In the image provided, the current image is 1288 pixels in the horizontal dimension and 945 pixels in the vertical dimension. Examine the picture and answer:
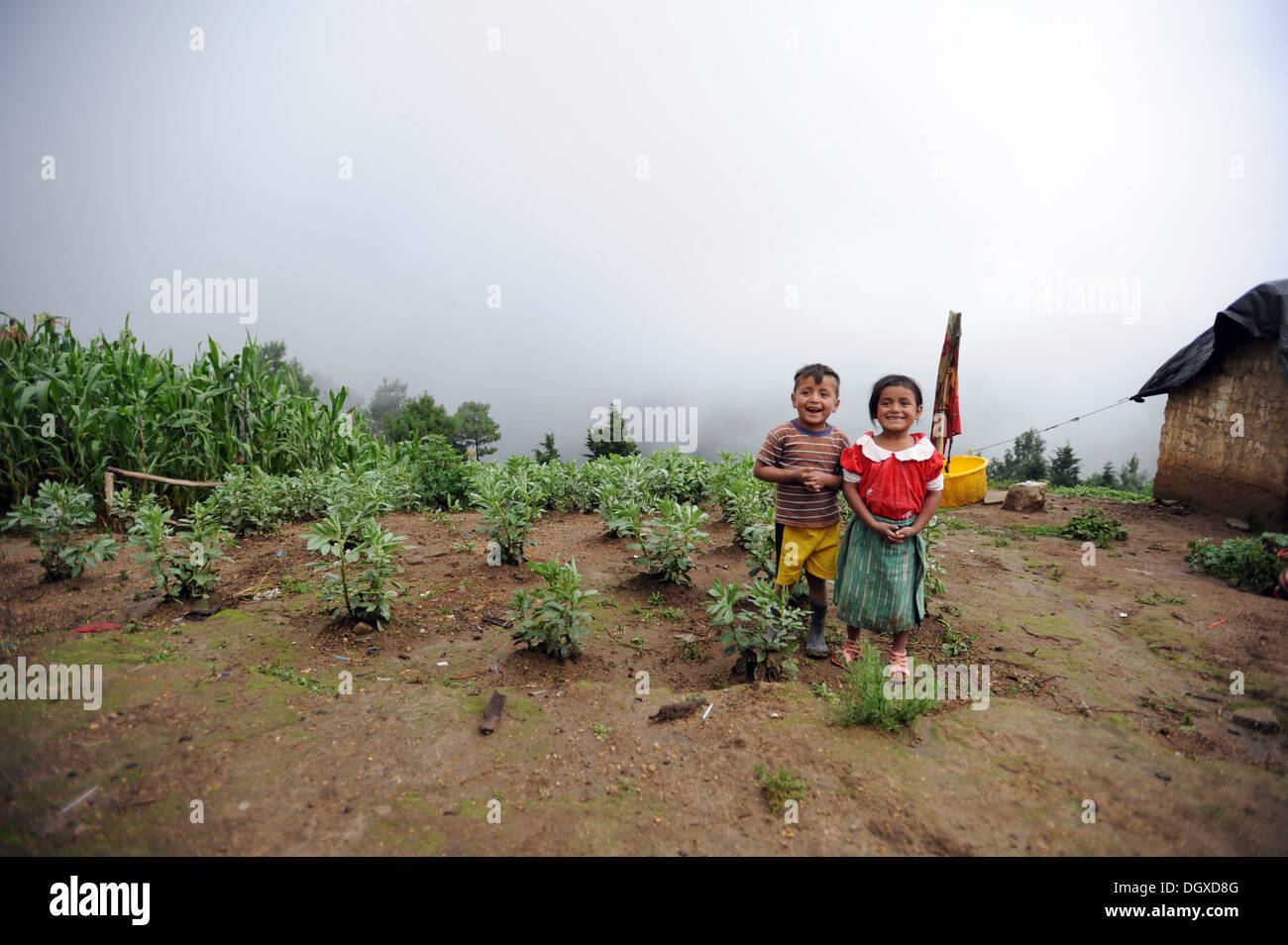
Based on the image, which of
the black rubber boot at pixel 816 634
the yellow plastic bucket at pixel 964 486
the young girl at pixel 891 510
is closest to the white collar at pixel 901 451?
the young girl at pixel 891 510

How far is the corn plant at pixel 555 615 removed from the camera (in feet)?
11.6

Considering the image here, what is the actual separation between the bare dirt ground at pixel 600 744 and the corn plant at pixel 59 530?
0.35 m

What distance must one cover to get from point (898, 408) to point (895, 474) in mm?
A: 382

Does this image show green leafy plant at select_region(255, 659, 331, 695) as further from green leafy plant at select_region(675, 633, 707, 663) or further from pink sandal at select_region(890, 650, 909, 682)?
pink sandal at select_region(890, 650, 909, 682)

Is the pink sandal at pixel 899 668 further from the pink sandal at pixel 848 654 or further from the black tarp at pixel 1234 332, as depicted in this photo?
the black tarp at pixel 1234 332

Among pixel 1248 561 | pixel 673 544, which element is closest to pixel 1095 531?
pixel 1248 561

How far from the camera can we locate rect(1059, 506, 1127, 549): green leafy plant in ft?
26.3

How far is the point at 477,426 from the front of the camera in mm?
52219

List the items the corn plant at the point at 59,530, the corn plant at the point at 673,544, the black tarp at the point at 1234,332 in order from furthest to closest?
the black tarp at the point at 1234,332 < the corn plant at the point at 59,530 < the corn plant at the point at 673,544

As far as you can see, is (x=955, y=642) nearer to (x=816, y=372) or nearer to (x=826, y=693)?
(x=826, y=693)

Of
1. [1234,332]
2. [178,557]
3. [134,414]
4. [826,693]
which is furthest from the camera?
[1234,332]

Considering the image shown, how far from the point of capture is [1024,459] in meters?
23.8

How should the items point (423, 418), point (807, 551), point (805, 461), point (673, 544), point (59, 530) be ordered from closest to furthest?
point (805, 461) → point (807, 551) → point (673, 544) → point (59, 530) → point (423, 418)
